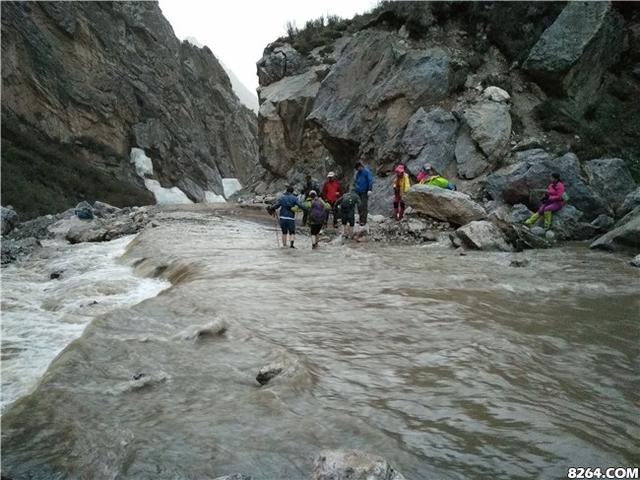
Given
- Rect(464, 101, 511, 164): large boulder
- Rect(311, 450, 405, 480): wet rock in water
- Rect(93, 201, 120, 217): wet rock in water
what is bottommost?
Rect(93, 201, 120, 217): wet rock in water

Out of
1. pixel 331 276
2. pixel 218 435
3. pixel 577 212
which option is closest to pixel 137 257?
pixel 331 276

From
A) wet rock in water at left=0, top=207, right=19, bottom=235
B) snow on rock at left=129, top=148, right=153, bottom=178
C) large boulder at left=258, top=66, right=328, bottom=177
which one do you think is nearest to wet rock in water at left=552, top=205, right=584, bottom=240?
large boulder at left=258, top=66, right=328, bottom=177

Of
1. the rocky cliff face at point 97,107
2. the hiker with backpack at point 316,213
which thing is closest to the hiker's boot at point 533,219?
the hiker with backpack at point 316,213

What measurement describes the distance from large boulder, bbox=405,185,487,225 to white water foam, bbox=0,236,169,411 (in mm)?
7791

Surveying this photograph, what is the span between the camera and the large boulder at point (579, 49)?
1756 cm

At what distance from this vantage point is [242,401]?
3.93 metres

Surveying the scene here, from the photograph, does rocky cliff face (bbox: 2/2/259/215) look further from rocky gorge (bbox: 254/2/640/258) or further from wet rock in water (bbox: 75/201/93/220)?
rocky gorge (bbox: 254/2/640/258)

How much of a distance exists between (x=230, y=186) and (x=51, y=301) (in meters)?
56.0

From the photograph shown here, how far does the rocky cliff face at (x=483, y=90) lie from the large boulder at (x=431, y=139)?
0.04 m

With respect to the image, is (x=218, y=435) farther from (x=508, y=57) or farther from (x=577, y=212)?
(x=508, y=57)

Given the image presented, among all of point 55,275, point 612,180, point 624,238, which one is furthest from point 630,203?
point 55,275

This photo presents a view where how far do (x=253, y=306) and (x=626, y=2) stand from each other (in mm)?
19396

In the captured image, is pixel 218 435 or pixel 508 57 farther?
pixel 508 57

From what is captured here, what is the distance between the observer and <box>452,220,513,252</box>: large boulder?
36.4 ft
